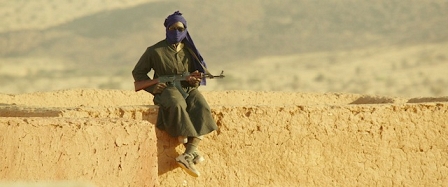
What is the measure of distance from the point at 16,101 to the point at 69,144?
498 centimetres

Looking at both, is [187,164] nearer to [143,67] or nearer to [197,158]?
[197,158]

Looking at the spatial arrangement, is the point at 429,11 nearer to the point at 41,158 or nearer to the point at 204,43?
the point at 204,43

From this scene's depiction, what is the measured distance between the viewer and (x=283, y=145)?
10.1 meters

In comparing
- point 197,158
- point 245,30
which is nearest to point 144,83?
point 197,158

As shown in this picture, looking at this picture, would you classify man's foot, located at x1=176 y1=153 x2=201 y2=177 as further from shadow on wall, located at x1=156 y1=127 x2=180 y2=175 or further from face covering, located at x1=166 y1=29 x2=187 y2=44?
face covering, located at x1=166 y1=29 x2=187 y2=44

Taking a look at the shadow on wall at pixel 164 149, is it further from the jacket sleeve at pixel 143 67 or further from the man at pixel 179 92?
the jacket sleeve at pixel 143 67

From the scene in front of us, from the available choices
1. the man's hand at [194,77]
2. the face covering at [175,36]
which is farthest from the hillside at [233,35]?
the man's hand at [194,77]

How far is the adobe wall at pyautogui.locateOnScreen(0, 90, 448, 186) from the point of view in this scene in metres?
8.34

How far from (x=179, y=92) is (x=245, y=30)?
34.4m

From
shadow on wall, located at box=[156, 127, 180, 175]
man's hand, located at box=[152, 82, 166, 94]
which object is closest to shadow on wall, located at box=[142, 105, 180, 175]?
shadow on wall, located at box=[156, 127, 180, 175]

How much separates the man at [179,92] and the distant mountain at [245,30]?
29083mm

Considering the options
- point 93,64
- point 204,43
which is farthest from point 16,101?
point 204,43

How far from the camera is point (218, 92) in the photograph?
13617 mm

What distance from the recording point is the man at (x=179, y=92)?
9406 mm
